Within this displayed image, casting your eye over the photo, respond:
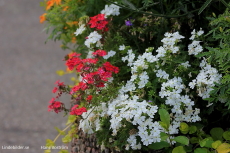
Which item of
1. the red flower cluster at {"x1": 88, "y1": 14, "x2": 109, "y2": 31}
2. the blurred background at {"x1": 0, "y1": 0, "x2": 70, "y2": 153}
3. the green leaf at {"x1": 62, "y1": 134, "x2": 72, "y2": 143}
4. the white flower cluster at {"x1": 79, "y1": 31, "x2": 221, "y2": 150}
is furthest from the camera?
the blurred background at {"x1": 0, "y1": 0, "x2": 70, "y2": 153}

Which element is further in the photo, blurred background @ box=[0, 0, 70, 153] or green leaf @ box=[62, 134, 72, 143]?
blurred background @ box=[0, 0, 70, 153]

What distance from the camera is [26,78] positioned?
16.5ft

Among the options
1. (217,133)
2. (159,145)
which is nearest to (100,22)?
(159,145)

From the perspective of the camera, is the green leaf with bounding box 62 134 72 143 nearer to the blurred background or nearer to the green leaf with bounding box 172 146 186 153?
the blurred background

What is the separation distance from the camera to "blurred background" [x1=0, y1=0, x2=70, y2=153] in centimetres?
386

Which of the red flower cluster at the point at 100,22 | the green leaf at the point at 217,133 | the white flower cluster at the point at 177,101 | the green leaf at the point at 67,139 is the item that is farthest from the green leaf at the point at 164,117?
the green leaf at the point at 67,139

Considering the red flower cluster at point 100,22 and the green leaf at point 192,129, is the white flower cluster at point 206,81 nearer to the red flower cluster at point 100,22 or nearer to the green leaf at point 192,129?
the green leaf at point 192,129

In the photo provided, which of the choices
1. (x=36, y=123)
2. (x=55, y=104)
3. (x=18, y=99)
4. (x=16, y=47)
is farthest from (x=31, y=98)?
(x=55, y=104)

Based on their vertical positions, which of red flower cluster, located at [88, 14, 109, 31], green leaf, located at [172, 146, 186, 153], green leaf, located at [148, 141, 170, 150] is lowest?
green leaf, located at [172, 146, 186, 153]

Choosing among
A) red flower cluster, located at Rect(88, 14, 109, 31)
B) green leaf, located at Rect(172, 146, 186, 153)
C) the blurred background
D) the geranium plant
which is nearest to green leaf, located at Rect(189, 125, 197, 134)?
the geranium plant

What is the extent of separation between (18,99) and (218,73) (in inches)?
116

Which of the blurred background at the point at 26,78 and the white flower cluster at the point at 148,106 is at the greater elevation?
the blurred background at the point at 26,78

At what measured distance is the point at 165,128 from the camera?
6.83ft

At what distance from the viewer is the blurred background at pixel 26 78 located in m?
3.86
